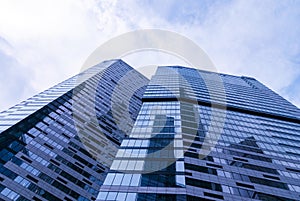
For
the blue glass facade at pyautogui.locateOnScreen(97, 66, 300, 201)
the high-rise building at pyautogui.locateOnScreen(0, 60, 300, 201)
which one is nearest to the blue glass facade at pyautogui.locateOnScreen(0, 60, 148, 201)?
the high-rise building at pyautogui.locateOnScreen(0, 60, 300, 201)

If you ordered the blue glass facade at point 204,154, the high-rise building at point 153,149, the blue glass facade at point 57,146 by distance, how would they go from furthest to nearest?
the blue glass facade at point 57,146 < the high-rise building at point 153,149 < the blue glass facade at point 204,154

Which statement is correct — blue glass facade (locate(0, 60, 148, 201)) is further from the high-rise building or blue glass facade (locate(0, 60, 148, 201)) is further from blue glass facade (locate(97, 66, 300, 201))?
blue glass facade (locate(97, 66, 300, 201))

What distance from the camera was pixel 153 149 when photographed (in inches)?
1335

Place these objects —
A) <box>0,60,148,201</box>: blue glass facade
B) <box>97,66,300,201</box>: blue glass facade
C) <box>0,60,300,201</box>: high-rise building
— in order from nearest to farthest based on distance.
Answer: <box>97,66,300,201</box>: blue glass facade < <box>0,60,300,201</box>: high-rise building < <box>0,60,148,201</box>: blue glass facade

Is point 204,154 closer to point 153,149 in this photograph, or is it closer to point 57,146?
point 153,149

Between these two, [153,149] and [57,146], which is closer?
[153,149]

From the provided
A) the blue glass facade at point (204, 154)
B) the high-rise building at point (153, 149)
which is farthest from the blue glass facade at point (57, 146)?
the blue glass facade at point (204, 154)

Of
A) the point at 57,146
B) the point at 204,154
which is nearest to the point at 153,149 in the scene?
the point at 204,154

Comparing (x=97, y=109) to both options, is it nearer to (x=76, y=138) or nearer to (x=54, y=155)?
(x=76, y=138)

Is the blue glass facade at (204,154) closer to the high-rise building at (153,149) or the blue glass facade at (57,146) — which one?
the high-rise building at (153,149)

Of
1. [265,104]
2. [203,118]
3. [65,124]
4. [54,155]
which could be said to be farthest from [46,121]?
[265,104]

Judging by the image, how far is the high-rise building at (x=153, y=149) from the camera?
93.6ft

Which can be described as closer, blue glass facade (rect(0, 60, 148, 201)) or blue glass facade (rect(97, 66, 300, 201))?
blue glass facade (rect(97, 66, 300, 201))

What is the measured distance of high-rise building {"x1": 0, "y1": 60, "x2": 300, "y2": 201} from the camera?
28516 millimetres
